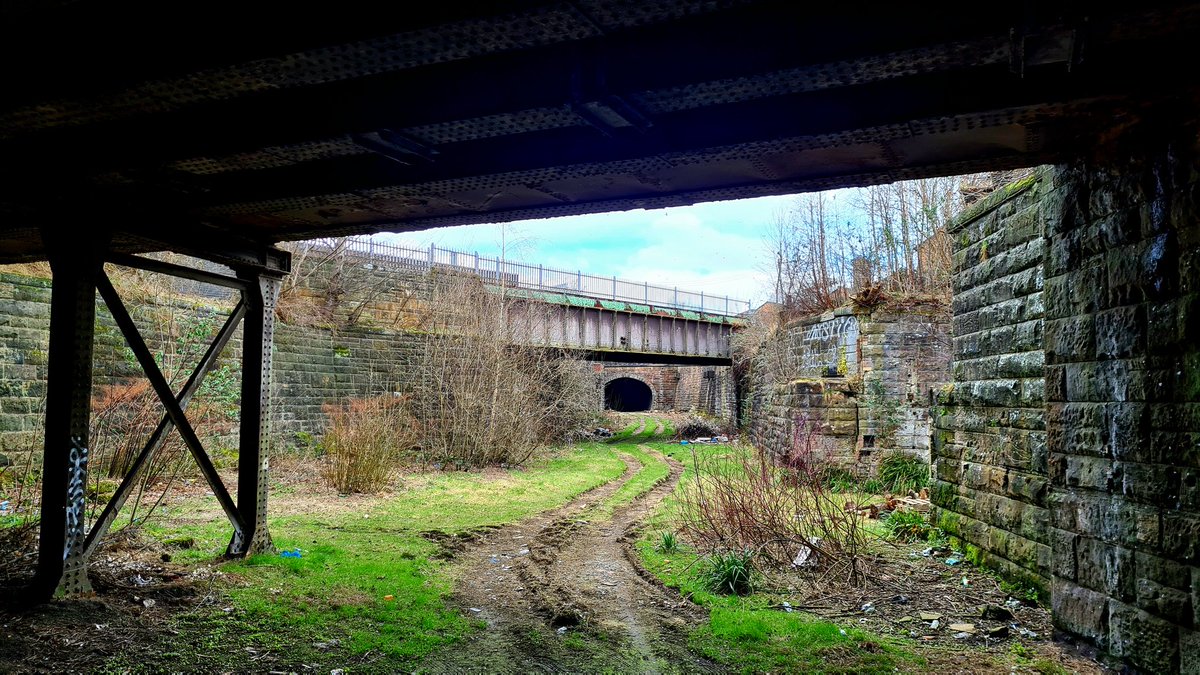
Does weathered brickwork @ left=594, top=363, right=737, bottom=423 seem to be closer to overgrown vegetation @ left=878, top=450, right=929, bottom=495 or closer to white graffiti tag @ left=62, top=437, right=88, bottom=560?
overgrown vegetation @ left=878, top=450, right=929, bottom=495

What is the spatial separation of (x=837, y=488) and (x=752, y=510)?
606cm

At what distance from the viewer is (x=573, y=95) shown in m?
3.55

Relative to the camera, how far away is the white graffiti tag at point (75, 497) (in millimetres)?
5570

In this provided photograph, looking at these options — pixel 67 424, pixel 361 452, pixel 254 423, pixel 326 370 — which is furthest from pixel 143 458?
pixel 326 370

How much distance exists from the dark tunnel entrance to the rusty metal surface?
4791 cm

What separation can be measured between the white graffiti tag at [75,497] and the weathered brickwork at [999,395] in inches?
307

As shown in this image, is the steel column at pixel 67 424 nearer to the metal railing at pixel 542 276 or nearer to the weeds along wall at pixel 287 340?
the weeds along wall at pixel 287 340

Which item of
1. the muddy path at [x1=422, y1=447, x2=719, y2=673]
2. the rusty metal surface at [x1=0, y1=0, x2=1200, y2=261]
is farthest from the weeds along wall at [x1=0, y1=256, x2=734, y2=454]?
the rusty metal surface at [x1=0, y1=0, x2=1200, y2=261]

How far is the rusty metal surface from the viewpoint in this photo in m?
3.17

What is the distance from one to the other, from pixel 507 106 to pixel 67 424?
4491 mm

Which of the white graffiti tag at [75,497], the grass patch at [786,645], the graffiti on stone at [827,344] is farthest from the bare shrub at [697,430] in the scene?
the white graffiti tag at [75,497]

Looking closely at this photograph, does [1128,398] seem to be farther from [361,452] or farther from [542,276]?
[542,276]

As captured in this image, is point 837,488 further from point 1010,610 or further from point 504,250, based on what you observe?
point 504,250

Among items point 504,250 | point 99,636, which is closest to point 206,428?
point 504,250
